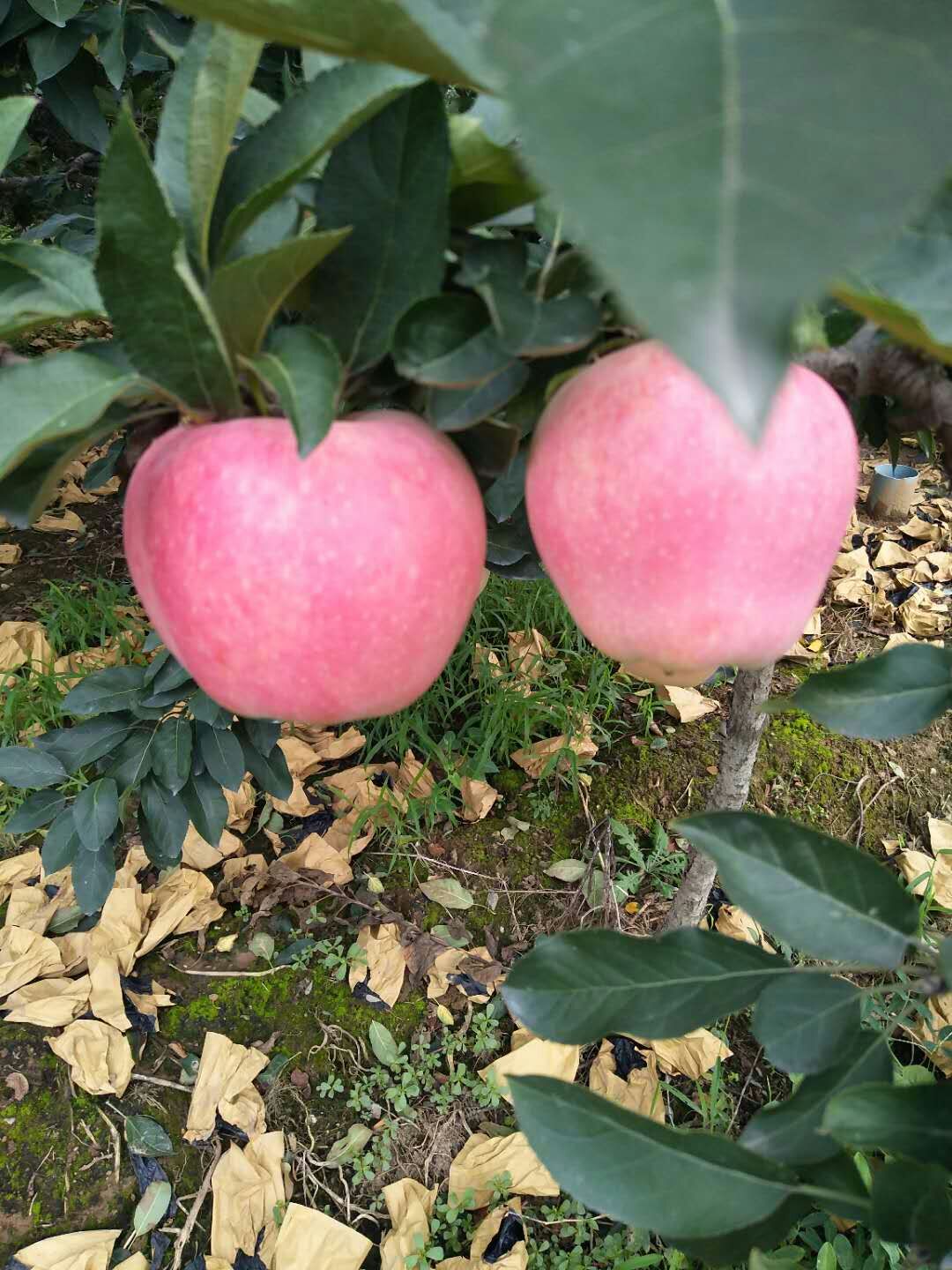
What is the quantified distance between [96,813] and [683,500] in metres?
0.92

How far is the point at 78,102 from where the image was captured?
130 centimetres

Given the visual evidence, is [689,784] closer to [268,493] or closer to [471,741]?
[471,741]

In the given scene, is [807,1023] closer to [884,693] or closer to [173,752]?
[884,693]

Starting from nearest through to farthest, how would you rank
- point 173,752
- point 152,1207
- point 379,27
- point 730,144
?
point 730,144 → point 379,27 → point 173,752 → point 152,1207

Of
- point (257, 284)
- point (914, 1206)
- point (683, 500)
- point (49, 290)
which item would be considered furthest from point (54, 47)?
point (914, 1206)

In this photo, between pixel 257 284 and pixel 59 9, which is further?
pixel 59 9

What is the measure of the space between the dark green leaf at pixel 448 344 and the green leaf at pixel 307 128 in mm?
64

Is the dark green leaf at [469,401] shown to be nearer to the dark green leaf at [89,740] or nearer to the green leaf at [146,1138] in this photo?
the dark green leaf at [89,740]

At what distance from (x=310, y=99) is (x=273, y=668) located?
0.22 metres

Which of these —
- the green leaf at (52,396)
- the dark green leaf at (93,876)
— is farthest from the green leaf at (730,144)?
the dark green leaf at (93,876)

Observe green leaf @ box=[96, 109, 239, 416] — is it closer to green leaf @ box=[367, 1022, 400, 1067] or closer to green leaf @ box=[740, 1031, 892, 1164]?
green leaf @ box=[740, 1031, 892, 1164]

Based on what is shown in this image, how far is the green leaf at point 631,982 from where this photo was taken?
19.7 inches

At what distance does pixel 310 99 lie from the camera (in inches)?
13.6

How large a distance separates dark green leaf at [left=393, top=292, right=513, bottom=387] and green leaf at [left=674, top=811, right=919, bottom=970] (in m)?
0.26
